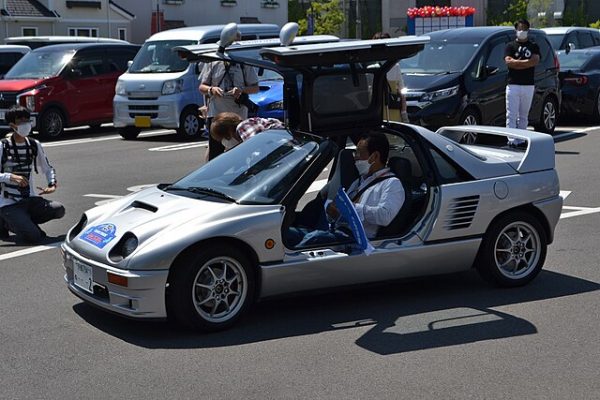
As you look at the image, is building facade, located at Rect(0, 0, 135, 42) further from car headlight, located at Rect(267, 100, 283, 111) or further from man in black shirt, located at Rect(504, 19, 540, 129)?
man in black shirt, located at Rect(504, 19, 540, 129)

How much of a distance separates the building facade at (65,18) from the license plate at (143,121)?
24356 millimetres

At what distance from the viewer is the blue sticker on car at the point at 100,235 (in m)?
Answer: 6.76

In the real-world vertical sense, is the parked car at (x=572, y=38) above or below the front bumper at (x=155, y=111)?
above

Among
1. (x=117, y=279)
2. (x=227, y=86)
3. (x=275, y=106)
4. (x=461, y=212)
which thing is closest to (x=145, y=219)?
(x=117, y=279)

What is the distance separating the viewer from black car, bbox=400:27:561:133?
52.2 feet

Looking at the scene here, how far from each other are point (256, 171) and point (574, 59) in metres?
14.9

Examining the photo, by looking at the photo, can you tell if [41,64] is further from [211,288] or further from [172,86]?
[211,288]

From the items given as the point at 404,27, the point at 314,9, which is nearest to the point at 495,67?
the point at 314,9

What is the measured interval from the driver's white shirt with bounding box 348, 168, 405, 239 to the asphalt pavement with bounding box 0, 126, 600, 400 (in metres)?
0.45

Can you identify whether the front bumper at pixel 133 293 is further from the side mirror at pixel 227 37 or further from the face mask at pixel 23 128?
the face mask at pixel 23 128

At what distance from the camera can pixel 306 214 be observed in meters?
7.68

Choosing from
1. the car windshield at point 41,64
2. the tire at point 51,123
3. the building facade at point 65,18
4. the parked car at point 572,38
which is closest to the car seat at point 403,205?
the tire at point 51,123

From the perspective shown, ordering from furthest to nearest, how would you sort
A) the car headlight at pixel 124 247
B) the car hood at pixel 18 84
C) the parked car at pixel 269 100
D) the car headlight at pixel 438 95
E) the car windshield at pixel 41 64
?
1. the car windshield at pixel 41 64
2. the car hood at pixel 18 84
3. the parked car at pixel 269 100
4. the car headlight at pixel 438 95
5. the car headlight at pixel 124 247

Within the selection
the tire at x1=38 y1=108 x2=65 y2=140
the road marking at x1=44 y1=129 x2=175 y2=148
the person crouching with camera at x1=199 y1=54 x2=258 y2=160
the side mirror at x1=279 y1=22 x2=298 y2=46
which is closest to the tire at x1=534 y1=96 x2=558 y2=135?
the road marking at x1=44 y1=129 x2=175 y2=148
